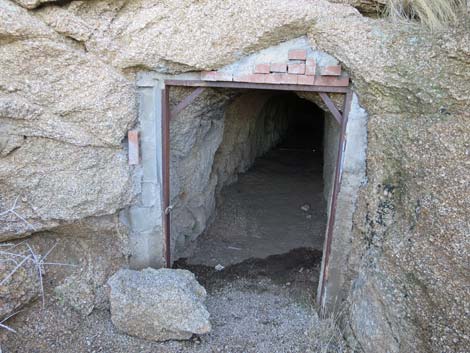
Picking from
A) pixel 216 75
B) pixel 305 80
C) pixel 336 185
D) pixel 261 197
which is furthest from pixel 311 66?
pixel 261 197

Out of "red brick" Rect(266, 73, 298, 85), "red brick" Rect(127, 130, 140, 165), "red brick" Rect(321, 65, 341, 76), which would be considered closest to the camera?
"red brick" Rect(321, 65, 341, 76)

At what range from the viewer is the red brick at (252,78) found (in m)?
3.51

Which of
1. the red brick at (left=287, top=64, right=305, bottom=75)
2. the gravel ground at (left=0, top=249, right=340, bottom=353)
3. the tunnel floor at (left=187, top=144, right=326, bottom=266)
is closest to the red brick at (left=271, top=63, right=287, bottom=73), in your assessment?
the red brick at (left=287, top=64, right=305, bottom=75)

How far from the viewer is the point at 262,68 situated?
137 inches

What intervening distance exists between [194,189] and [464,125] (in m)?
3.39

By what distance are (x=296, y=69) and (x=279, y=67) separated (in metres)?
0.15

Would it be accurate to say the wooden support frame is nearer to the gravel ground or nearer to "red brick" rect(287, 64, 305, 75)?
"red brick" rect(287, 64, 305, 75)

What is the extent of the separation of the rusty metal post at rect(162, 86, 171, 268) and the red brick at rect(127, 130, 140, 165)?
0.30m

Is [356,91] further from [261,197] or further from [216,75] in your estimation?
[261,197]

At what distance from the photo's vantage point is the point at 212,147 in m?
5.39

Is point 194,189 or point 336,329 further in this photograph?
point 194,189

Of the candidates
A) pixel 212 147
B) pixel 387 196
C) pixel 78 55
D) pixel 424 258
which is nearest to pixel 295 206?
pixel 212 147

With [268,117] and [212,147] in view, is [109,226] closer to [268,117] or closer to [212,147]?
[212,147]

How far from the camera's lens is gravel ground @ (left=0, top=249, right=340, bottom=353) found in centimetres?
360
